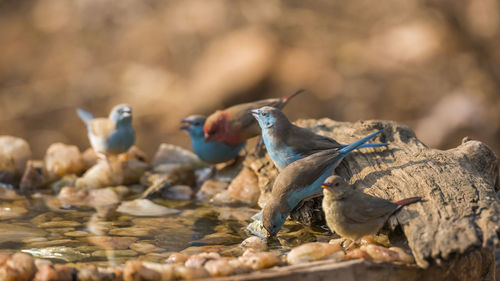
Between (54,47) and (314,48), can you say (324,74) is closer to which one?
(314,48)

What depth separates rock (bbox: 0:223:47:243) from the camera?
2.88 meters

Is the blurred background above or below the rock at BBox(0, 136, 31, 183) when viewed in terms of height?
above

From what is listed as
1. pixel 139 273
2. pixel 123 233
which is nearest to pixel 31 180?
pixel 123 233

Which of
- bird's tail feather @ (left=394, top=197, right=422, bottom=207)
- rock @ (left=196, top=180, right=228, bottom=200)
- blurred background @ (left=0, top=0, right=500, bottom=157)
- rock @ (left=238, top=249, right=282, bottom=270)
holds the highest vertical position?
blurred background @ (left=0, top=0, right=500, bottom=157)

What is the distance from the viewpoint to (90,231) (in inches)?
121

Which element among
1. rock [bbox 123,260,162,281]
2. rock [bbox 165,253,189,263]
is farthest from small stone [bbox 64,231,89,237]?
rock [bbox 123,260,162,281]

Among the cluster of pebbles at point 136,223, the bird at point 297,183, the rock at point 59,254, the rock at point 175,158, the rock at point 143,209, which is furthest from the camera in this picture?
the rock at point 175,158

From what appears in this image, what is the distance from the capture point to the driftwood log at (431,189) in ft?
7.38

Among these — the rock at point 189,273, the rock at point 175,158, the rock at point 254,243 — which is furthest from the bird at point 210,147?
the rock at point 189,273

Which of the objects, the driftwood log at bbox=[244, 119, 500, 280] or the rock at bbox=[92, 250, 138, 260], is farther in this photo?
the rock at bbox=[92, 250, 138, 260]

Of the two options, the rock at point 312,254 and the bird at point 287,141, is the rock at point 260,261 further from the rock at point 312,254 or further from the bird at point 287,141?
the bird at point 287,141

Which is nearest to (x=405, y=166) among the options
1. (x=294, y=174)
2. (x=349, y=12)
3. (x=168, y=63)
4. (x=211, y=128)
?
(x=294, y=174)

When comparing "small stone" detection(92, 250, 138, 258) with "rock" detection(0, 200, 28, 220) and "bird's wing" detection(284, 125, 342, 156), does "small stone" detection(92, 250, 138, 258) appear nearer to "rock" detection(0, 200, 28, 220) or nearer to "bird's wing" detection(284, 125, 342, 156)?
"rock" detection(0, 200, 28, 220)

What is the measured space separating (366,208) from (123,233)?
1.33 metres
